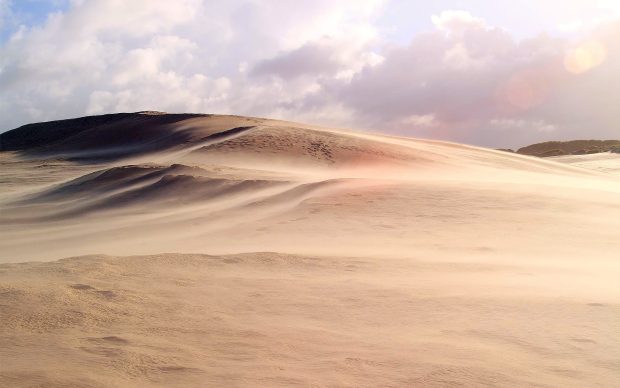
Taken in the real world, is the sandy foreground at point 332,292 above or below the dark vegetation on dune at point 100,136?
below

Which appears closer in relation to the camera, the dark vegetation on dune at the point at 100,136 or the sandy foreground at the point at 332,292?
the sandy foreground at the point at 332,292

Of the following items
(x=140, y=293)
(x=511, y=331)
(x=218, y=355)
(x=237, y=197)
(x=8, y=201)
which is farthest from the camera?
(x=8, y=201)

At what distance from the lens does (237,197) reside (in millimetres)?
12906

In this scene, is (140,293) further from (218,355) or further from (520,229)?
(520,229)

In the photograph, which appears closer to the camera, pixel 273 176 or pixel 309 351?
pixel 309 351

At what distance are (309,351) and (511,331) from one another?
4.11ft

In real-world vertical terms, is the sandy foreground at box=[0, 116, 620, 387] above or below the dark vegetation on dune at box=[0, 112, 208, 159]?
below

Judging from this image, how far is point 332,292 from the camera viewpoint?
15.4 feet

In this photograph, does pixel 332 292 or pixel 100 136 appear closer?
pixel 332 292

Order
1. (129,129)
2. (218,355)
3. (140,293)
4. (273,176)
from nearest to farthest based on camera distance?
(218,355) < (140,293) < (273,176) < (129,129)

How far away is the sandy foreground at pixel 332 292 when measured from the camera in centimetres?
306

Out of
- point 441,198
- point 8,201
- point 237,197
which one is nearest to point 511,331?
point 441,198

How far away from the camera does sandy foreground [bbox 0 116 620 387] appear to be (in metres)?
3.06

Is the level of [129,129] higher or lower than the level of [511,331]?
higher
